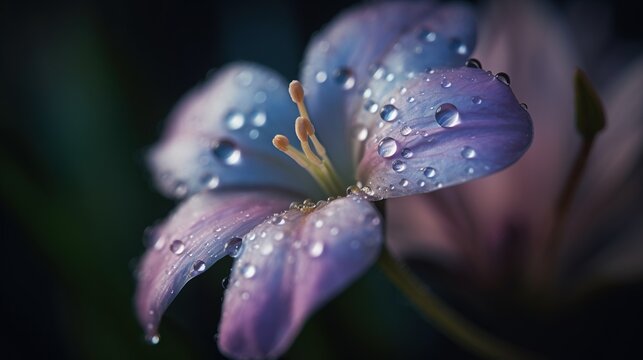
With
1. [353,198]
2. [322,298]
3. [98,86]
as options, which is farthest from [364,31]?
[98,86]

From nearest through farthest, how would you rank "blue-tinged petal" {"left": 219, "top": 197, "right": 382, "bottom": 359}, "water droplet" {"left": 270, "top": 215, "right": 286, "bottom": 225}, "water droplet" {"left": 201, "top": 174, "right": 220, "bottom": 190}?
"blue-tinged petal" {"left": 219, "top": 197, "right": 382, "bottom": 359}
"water droplet" {"left": 270, "top": 215, "right": 286, "bottom": 225}
"water droplet" {"left": 201, "top": 174, "right": 220, "bottom": 190}

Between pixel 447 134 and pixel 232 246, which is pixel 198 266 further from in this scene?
pixel 447 134

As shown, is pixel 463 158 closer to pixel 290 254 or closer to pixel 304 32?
pixel 290 254

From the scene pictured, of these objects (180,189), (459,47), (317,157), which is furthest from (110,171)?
(459,47)

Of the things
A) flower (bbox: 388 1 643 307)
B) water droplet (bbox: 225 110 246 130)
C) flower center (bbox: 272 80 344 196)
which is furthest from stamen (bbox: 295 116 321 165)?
flower (bbox: 388 1 643 307)

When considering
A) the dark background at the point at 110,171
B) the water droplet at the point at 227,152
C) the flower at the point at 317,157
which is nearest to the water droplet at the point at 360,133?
the flower at the point at 317,157

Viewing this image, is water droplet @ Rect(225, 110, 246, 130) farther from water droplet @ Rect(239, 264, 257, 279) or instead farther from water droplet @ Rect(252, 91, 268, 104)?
water droplet @ Rect(239, 264, 257, 279)
